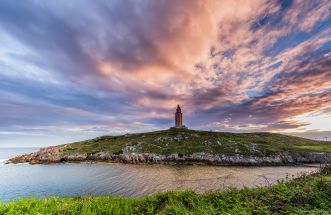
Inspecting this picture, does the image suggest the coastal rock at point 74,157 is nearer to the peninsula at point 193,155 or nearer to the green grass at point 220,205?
the peninsula at point 193,155

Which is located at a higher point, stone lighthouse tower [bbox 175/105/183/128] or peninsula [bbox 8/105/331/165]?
stone lighthouse tower [bbox 175/105/183/128]

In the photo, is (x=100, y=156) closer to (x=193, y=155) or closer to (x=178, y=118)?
(x=193, y=155)

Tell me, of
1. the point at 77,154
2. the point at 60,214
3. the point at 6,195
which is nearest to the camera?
the point at 60,214

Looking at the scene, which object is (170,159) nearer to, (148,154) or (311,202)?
(148,154)

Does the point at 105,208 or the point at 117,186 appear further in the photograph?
the point at 117,186

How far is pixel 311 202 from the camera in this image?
966cm

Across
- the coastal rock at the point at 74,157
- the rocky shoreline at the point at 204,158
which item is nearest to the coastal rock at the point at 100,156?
the rocky shoreline at the point at 204,158

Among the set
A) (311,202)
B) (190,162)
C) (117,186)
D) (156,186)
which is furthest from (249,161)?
(311,202)

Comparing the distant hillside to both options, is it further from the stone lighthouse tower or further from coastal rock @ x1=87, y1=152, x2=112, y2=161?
the stone lighthouse tower

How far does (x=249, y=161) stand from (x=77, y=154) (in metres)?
73.1

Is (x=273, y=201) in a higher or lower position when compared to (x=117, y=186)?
higher

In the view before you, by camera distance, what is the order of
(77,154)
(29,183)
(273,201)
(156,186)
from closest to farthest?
(273,201) → (156,186) → (29,183) → (77,154)

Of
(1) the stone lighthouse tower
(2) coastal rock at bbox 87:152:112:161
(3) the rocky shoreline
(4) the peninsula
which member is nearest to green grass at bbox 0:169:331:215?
(3) the rocky shoreline

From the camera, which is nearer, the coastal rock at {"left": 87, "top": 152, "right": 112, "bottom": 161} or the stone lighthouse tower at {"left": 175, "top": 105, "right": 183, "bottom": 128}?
the coastal rock at {"left": 87, "top": 152, "right": 112, "bottom": 161}
